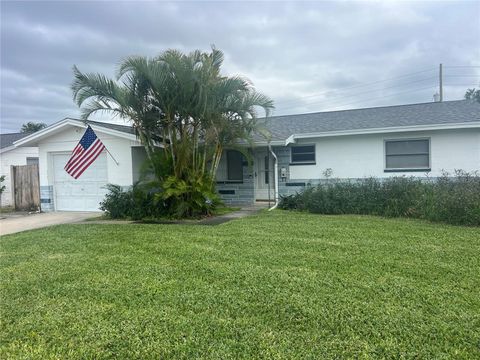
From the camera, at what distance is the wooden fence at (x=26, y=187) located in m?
14.7

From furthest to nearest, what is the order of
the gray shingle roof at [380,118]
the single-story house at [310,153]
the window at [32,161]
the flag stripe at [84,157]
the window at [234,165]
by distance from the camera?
1. the window at [32,161]
2. the window at [234,165]
3. the gray shingle roof at [380,118]
4. the single-story house at [310,153]
5. the flag stripe at [84,157]

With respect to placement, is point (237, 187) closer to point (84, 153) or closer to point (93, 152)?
point (93, 152)

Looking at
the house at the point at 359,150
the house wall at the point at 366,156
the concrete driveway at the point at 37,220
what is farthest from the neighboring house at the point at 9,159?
the house wall at the point at 366,156

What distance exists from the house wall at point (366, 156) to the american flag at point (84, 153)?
6.73 meters

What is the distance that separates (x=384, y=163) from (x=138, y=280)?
35.3 feet

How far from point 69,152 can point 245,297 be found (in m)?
11.8

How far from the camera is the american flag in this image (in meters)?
12.1

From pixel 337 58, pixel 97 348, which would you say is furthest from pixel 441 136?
pixel 97 348

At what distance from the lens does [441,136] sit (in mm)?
12336

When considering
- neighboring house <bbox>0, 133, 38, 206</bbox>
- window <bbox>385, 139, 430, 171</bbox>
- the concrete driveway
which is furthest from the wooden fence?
window <bbox>385, 139, 430, 171</bbox>

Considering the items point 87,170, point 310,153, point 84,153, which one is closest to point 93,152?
point 84,153

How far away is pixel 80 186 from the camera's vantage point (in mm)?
13719

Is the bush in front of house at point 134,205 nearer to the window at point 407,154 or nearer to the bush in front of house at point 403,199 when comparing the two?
the bush in front of house at point 403,199

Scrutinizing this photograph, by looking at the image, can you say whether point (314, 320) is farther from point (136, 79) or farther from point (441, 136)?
point (441, 136)
